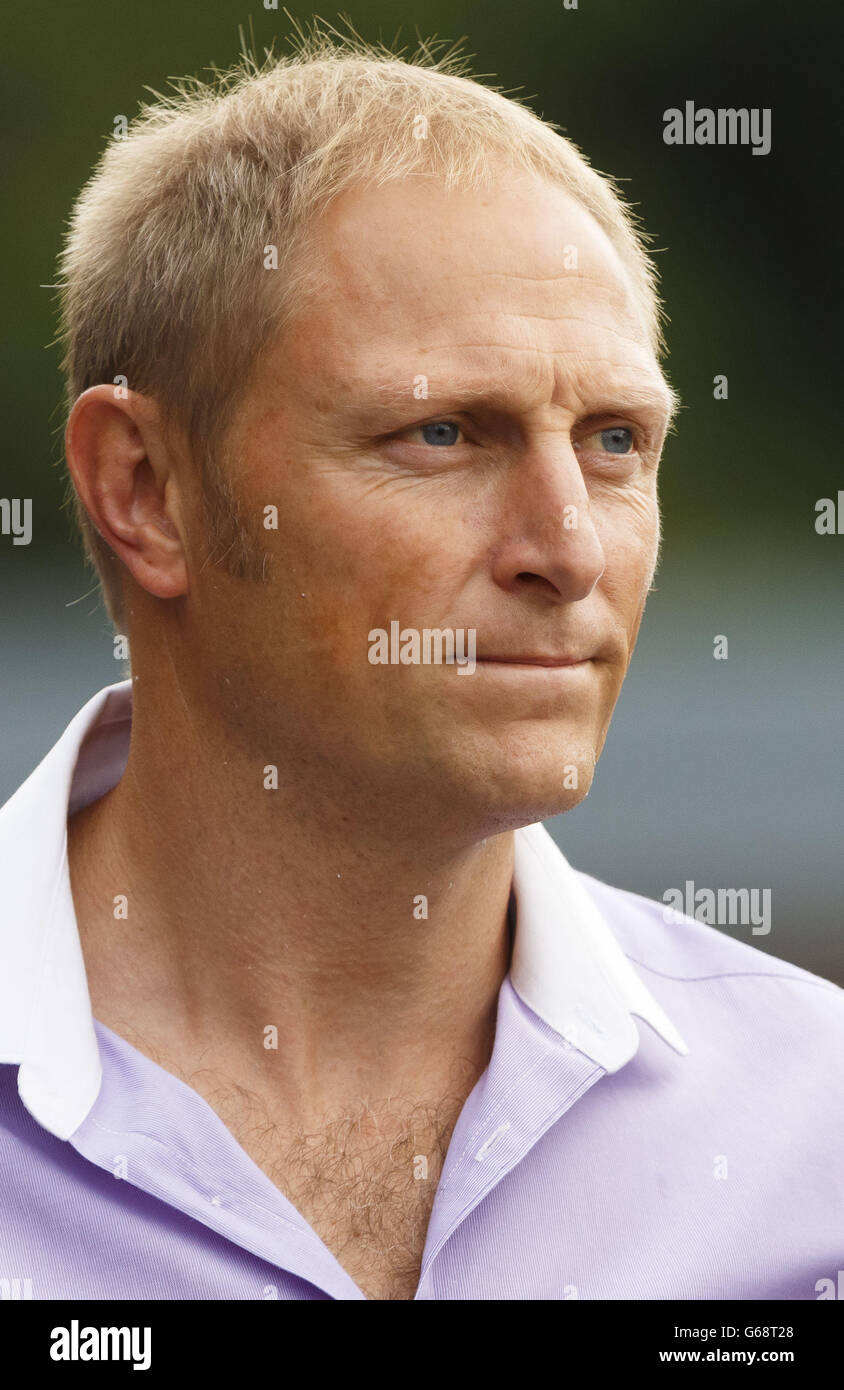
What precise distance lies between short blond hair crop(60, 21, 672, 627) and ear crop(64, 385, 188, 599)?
61 millimetres

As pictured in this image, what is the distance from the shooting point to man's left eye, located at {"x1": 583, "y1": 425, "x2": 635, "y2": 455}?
2619mm

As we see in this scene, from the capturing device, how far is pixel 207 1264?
7.86 feet

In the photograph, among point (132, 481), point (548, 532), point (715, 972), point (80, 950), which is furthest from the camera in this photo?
point (715, 972)

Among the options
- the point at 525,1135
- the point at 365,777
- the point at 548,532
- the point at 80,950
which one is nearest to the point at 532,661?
the point at 548,532

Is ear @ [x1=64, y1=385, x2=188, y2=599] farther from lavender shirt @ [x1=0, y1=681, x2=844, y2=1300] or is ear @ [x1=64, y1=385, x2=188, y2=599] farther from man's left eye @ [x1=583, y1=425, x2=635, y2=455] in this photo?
man's left eye @ [x1=583, y1=425, x2=635, y2=455]

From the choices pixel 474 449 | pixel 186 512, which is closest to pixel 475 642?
pixel 474 449

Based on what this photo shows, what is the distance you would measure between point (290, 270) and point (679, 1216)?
1728 millimetres

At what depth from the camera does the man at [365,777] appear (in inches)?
94.7

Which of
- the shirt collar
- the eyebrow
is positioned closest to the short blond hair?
the eyebrow

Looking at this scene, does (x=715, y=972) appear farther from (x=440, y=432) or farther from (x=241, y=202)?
(x=241, y=202)

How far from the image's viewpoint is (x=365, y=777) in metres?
2.50

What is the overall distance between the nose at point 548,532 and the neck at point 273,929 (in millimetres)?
506

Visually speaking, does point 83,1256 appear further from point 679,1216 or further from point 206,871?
point 679,1216

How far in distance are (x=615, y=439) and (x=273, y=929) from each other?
1045 mm
